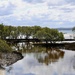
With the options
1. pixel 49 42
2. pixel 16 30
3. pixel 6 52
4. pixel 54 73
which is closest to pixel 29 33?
pixel 16 30

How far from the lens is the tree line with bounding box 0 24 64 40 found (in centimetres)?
13615

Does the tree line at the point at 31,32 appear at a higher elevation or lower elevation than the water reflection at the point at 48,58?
higher

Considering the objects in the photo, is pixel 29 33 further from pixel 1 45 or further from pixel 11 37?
pixel 1 45

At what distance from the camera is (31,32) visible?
5974 inches

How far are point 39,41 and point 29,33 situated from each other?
38.8ft

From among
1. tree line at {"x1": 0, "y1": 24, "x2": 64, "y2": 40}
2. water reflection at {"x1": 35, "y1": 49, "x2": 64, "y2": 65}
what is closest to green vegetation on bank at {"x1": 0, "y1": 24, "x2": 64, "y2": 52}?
tree line at {"x1": 0, "y1": 24, "x2": 64, "y2": 40}

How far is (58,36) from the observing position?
136250 millimetres

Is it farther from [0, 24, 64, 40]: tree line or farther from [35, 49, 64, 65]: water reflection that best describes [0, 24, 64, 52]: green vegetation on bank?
[35, 49, 64, 65]: water reflection

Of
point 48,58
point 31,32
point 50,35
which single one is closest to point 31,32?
point 31,32

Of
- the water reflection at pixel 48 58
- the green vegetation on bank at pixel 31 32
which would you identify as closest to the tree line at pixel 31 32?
the green vegetation on bank at pixel 31 32

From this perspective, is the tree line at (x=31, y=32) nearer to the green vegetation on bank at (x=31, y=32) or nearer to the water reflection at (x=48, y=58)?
the green vegetation on bank at (x=31, y=32)

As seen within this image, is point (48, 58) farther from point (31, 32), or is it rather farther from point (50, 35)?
point (31, 32)

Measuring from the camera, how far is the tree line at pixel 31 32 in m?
136

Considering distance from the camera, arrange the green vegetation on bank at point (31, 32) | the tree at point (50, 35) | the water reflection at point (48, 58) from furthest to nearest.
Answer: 1. the green vegetation on bank at point (31, 32)
2. the tree at point (50, 35)
3. the water reflection at point (48, 58)
